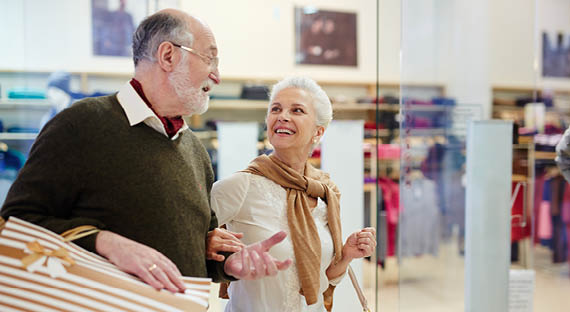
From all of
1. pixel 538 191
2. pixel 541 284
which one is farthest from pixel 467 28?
pixel 541 284

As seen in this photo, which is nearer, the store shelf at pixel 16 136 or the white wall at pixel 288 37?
the white wall at pixel 288 37

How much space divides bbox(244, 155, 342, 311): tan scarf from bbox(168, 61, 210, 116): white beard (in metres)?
0.33

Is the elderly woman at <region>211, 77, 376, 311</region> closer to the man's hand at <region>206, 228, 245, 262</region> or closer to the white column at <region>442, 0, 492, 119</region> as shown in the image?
the man's hand at <region>206, 228, 245, 262</region>

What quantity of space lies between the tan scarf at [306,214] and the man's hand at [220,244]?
0.63 feet

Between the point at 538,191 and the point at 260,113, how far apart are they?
3.14m

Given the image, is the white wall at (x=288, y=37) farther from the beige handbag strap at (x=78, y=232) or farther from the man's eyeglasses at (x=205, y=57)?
the beige handbag strap at (x=78, y=232)

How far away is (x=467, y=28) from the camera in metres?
5.77

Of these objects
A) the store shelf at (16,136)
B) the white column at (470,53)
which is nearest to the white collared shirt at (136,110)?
the store shelf at (16,136)

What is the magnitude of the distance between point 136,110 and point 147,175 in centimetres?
17

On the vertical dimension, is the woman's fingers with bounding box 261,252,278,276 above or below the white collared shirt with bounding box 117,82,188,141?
below

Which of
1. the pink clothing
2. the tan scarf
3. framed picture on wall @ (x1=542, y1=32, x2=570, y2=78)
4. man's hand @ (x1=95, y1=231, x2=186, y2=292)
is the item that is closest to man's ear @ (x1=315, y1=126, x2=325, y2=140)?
the tan scarf

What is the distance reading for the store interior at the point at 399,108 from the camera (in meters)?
1.98

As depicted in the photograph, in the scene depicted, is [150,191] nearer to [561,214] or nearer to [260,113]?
[260,113]

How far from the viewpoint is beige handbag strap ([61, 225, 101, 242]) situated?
1.00 m
